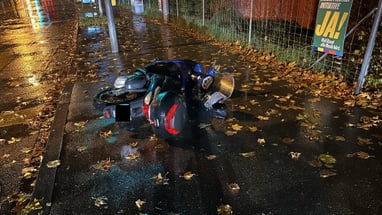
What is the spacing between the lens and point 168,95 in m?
3.55

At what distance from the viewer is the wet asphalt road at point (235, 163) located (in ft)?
9.26

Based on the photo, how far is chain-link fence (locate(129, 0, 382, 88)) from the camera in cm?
539

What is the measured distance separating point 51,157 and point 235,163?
2.40m

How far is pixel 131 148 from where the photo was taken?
12.7 feet

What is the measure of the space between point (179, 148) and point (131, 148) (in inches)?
26.3

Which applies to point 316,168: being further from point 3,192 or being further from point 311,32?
point 311,32

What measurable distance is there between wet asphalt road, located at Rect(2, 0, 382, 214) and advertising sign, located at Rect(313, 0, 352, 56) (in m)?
1.32

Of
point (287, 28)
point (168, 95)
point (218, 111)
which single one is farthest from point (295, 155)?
point (287, 28)

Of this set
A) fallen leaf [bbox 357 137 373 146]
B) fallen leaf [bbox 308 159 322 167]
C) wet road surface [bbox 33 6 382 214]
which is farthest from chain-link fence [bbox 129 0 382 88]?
fallen leaf [bbox 308 159 322 167]

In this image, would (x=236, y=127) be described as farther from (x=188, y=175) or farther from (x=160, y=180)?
(x=160, y=180)

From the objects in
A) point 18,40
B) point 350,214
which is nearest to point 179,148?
point 350,214

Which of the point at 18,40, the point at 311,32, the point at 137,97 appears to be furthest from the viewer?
the point at 18,40

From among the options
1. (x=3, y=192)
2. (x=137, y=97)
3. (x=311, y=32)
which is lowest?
(x=3, y=192)

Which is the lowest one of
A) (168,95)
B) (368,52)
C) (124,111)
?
(124,111)
